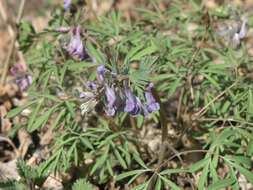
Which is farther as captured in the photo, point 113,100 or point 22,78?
point 22,78

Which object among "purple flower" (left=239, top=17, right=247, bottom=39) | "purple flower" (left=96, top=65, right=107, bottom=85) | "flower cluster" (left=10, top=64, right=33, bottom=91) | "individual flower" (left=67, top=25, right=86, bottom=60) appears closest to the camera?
"purple flower" (left=96, top=65, right=107, bottom=85)

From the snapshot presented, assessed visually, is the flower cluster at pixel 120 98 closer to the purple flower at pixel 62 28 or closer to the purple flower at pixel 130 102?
the purple flower at pixel 130 102

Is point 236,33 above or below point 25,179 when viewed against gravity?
above

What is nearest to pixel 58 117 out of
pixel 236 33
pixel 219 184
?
pixel 219 184

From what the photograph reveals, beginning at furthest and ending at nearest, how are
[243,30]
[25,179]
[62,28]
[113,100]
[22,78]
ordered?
[22,78] → [243,30] → [62,28] → [25,179] → [113,100]

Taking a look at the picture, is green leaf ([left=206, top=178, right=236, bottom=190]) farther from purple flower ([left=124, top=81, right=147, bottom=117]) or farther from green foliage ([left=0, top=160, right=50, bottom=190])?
green foliage ([left=0, top=160, right=50, bottom=190])

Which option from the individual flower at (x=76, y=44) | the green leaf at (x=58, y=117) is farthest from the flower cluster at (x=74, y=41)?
the green leaf at (x=58, y=117)

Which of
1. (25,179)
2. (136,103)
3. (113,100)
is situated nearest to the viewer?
(113,100)

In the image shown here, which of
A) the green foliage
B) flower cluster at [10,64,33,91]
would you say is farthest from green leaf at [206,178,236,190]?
flower cluster at [10,64,33,91]

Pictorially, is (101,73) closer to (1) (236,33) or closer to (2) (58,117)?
(2) (58,117)
